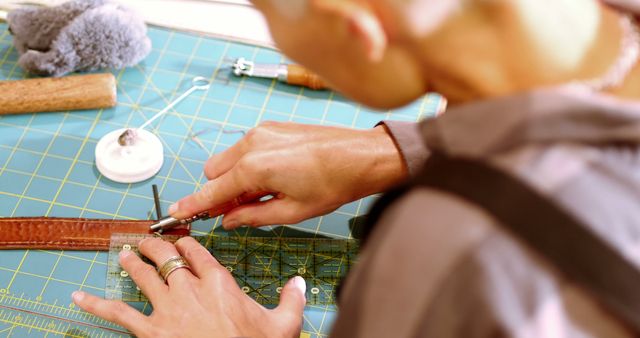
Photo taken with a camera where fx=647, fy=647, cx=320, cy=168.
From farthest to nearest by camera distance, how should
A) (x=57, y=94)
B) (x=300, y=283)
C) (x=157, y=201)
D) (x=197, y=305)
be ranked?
(x=57, y=94)
(x=157, y=201)
(x=300, y=283)
(x=197, y=305)

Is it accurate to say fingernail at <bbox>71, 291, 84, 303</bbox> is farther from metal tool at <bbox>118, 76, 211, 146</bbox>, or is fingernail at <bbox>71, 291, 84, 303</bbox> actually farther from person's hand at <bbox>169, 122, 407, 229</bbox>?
metal tool at <bbox>118, 76, 211, 146</bbox>

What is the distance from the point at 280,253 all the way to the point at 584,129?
910mm

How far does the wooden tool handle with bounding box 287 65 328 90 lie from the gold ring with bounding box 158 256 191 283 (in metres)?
0.64

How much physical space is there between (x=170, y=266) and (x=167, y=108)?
54 cm

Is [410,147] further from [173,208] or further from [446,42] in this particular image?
[446,42]

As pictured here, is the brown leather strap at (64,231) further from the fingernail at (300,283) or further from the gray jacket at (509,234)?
the gray jacket at (509,234)

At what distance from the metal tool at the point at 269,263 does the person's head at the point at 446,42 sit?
0.71 metres

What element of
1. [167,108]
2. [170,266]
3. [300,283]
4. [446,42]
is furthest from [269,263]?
[446,42]

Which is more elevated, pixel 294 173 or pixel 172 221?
pixel 294 173

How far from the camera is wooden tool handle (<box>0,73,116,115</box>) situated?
5.34ft

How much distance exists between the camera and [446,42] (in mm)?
696

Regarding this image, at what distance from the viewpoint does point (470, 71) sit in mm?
721

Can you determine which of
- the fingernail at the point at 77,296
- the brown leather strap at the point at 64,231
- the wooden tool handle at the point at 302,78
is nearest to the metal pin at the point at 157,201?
the brown leather strap at the point at 64,231

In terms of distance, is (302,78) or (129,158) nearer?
(129,158)
